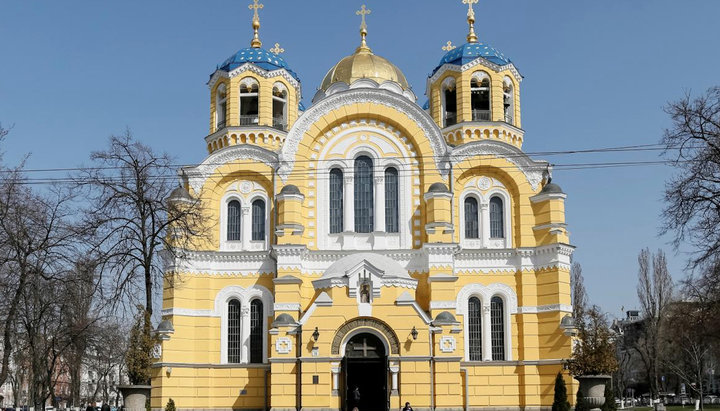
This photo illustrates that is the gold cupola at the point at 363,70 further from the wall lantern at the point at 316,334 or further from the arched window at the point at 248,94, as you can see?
the wall lantern at the point at 316,334

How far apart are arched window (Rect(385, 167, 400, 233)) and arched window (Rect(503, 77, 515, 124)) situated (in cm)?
706

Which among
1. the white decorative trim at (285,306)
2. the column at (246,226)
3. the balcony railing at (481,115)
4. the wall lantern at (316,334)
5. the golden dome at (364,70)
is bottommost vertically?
the wall lantern at (316,334)

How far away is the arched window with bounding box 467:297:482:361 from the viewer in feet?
130

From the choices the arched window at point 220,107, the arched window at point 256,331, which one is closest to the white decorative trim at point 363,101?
the arched window at point 220,107

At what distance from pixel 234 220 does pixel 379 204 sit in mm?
7246

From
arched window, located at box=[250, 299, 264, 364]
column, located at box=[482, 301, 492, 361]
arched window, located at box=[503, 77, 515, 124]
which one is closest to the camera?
column, located at box=[482, 301, 492, 361]

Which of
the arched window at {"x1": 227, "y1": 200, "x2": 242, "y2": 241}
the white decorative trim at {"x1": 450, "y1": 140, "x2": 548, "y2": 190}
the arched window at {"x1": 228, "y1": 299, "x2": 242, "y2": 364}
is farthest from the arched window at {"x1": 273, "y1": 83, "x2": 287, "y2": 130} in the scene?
the arched window at {"x1": 228, "y1": 299, "x2": 242, "y2": 364}

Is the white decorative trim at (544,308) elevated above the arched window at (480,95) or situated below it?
below

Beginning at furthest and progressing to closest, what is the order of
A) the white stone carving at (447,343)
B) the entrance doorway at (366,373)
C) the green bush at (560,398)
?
the white stone carving at (447,343), the entrance doorway at (366,373), the green bush at (560,398)

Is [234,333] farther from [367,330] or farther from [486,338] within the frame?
[486,338]

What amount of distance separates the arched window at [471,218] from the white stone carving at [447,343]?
6.52 metres

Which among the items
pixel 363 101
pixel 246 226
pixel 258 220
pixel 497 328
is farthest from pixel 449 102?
pixel 246 226

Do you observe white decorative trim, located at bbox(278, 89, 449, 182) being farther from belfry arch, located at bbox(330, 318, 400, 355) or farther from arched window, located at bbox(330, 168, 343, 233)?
belfry arch, located at bbox(330, 318, 400, 355)

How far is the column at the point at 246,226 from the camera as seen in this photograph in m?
41.1
